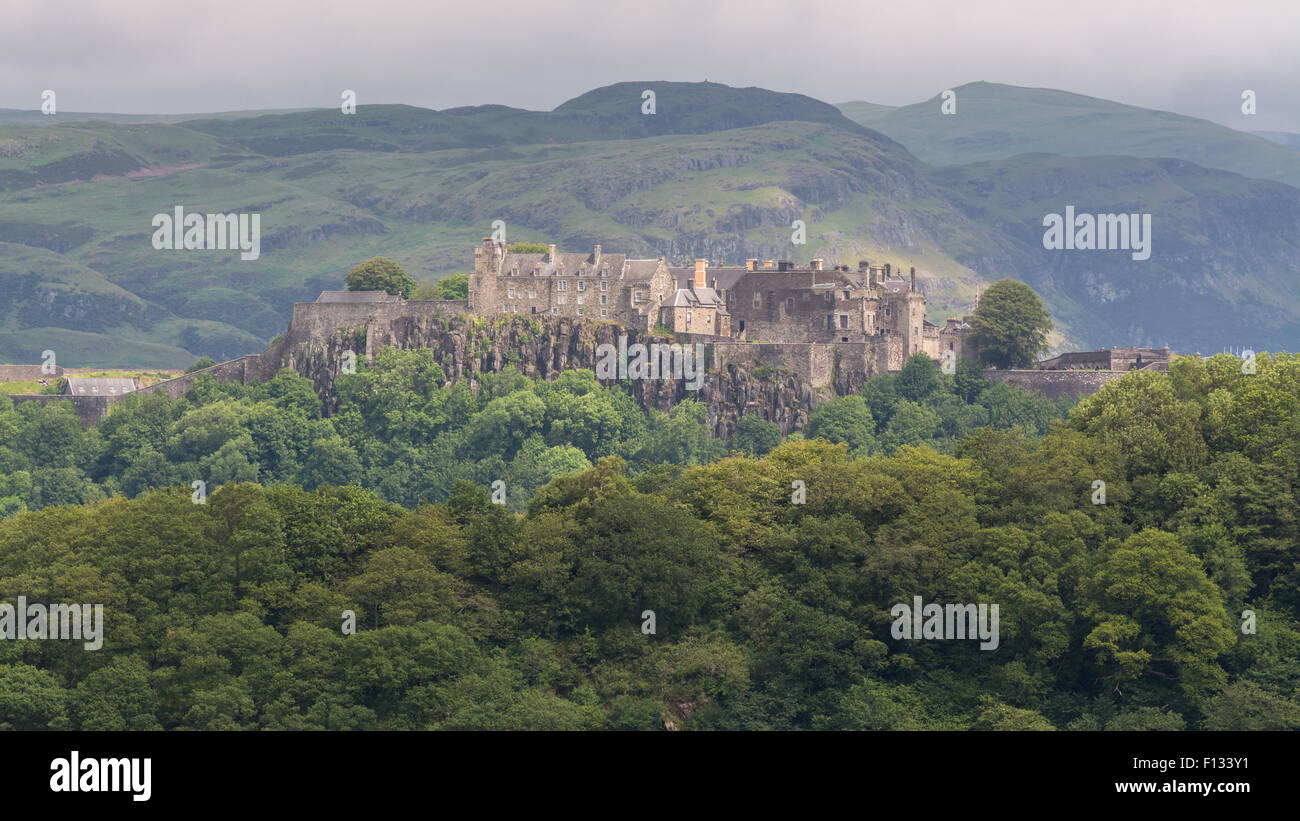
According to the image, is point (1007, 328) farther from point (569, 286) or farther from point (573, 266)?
point (569, 286)

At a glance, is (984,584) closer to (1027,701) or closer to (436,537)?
(1027,701)

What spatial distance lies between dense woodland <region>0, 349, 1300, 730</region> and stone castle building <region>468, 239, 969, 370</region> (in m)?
45.1

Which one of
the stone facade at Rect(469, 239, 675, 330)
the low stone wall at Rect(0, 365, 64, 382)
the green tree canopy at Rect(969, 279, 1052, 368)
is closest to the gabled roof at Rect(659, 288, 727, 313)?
the stone facade at Rect(469, 239, 675, 330)

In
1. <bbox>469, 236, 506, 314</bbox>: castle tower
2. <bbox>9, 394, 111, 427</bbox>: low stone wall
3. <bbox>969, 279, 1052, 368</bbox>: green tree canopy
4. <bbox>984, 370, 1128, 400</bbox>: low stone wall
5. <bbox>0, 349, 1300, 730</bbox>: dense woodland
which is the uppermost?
<bbox>469, 236, 506, 314</bbox>: castle tower

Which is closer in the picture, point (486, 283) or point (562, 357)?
point (562, 357)

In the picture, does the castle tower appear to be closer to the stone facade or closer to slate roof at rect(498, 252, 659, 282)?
the stone facade

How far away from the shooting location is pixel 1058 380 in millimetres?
142625

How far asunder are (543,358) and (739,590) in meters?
62.4

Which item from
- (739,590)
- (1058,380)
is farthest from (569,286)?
(739,590)

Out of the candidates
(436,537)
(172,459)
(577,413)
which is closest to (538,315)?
(577,413)

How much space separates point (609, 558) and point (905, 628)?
1188 centimetres

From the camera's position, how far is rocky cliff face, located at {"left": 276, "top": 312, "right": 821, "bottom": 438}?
5507 inches

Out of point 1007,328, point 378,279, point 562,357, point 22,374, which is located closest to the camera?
point 562,357

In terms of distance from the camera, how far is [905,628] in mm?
80938
